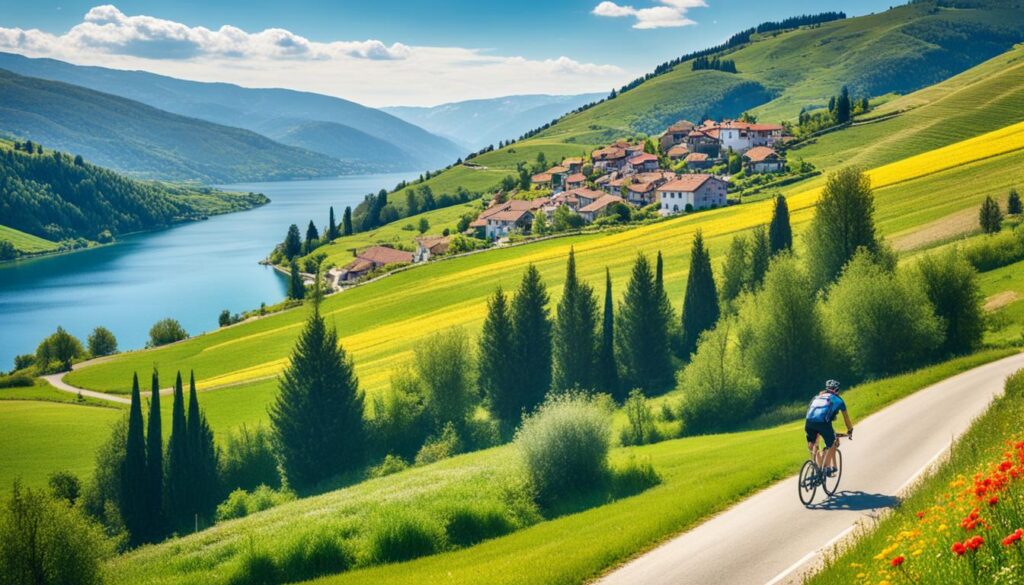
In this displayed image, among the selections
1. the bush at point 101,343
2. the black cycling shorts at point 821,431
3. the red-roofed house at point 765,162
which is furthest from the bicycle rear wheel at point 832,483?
the red-roofed house at point 765,162

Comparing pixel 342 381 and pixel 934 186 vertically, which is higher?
pixel 934 186

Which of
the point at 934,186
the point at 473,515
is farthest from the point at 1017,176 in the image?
the point at 473,515

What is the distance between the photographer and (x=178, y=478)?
49750mm

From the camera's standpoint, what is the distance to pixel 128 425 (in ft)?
169

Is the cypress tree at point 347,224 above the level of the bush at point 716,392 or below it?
above

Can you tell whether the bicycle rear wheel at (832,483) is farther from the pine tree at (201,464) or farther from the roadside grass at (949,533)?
the pine tree at (201,464)

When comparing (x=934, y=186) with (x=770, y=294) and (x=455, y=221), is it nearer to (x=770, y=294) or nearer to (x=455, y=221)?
(x=770, y=294)

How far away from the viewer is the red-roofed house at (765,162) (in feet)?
422

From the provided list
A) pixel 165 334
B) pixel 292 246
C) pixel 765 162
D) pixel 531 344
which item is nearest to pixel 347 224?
pixel 292 246

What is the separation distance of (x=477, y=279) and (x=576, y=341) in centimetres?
4032

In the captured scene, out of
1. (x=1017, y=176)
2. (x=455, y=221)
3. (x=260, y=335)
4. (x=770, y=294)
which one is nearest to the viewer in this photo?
(x=770, y=294)

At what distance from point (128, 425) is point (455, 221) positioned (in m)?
125

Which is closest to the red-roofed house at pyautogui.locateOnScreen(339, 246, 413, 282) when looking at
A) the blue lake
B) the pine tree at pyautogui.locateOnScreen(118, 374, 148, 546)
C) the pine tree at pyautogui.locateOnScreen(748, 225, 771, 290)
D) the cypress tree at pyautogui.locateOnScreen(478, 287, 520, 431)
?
the blue lake

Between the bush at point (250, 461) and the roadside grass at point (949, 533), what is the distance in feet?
154
